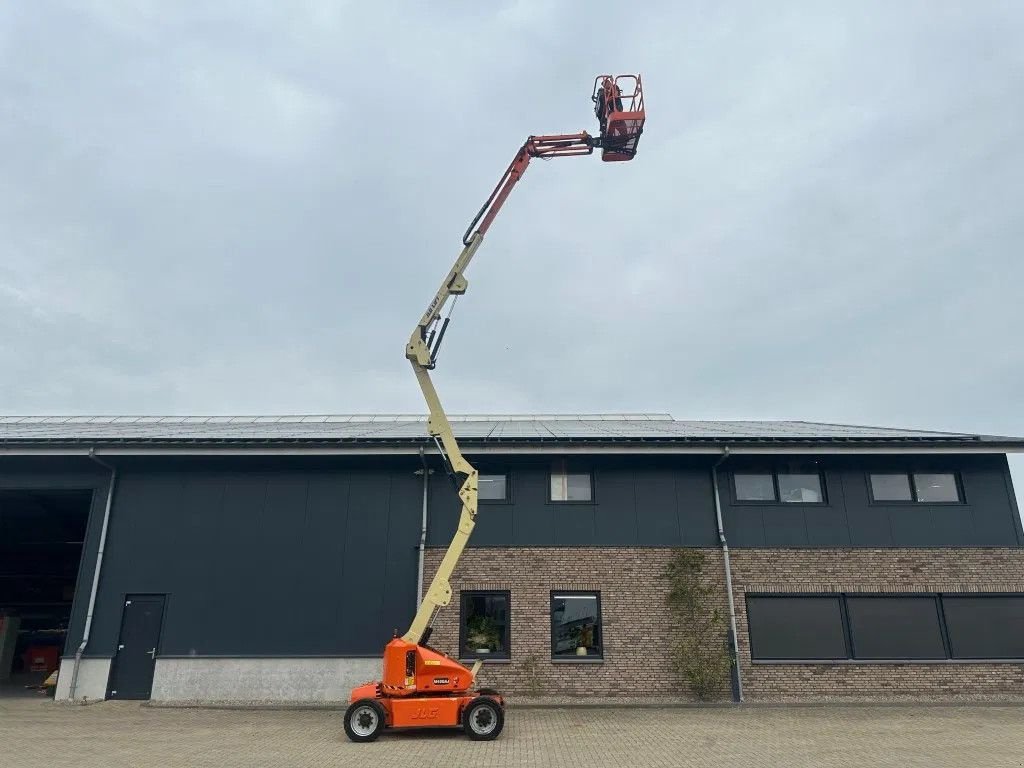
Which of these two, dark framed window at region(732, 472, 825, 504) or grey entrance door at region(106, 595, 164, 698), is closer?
grey entrance door at region(106, 595, 164, 698)

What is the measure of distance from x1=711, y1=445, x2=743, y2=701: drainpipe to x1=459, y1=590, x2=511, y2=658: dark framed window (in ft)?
15.2

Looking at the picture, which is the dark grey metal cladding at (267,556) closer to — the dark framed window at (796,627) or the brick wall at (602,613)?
the brick wall at (602,613)

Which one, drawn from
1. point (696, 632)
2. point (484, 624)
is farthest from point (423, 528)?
point (696, 632)

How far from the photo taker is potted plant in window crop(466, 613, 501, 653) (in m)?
14.2

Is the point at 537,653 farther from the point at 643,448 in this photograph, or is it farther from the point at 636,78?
the point at 636,78

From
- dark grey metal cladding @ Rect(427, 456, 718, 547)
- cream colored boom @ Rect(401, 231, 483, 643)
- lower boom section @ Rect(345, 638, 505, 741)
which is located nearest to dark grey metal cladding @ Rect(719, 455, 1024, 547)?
dark grey metal cladding @ Rect(427, 456, 718, 547)

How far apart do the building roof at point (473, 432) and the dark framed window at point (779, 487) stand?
0.90 metres

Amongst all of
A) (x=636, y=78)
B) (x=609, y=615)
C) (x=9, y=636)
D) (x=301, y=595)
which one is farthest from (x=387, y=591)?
(x=9, y=636)

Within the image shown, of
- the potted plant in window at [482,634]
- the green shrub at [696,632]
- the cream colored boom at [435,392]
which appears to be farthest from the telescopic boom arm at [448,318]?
the green shrub at [696,632]

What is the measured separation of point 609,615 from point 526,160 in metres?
9.25

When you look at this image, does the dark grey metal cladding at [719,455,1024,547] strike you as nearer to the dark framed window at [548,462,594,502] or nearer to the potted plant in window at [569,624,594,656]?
the dark framed window at [548,462,594,502]

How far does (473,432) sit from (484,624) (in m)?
4.98

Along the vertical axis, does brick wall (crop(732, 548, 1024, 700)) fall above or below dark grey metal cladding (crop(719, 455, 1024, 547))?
below

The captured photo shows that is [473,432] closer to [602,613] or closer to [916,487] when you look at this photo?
[602,613]
